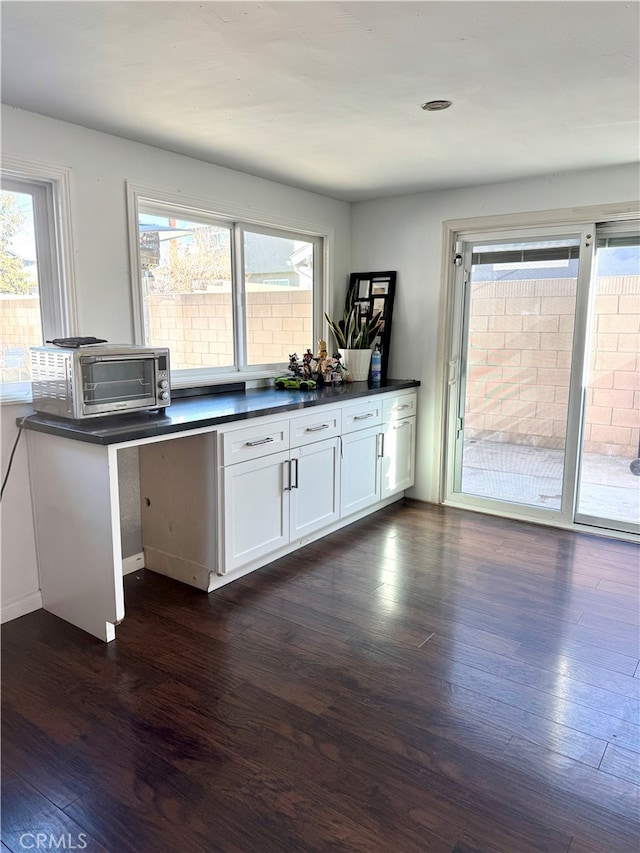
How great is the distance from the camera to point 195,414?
9.10ft

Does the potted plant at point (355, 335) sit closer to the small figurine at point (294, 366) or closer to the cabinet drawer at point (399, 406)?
the cabinet drawer at point (399, 406)

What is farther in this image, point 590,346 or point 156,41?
point 590,346

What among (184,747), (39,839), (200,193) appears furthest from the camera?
(200,193)

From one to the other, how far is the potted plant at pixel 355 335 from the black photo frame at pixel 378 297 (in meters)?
0.03

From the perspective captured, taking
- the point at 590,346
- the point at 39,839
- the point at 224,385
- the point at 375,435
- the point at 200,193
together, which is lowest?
the point at 39,839

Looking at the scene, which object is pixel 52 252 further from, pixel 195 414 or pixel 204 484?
pixel 204 484

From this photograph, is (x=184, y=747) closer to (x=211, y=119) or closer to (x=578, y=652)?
(x=578, y=652)

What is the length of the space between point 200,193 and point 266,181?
632mm

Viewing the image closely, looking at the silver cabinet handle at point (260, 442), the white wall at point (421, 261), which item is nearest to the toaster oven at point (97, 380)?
the silver cabinet handle at point (260, 442)

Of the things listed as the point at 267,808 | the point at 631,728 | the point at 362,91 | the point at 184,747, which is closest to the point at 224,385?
the point at 362,91

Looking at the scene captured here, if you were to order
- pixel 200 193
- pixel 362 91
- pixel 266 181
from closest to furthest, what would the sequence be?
1. pixel 362 91
2. pixel 200 193
3. pixel 266 181

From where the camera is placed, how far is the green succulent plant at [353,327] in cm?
440

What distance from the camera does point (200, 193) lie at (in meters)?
3.34

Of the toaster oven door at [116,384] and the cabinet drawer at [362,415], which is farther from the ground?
the toaster oven door at [116,384]
